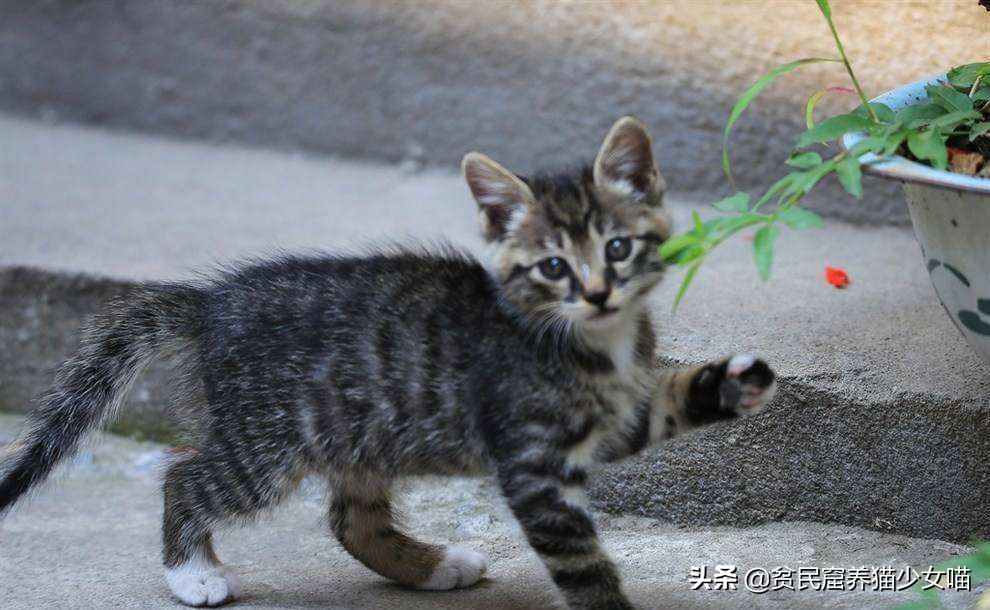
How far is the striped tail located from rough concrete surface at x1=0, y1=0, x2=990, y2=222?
7.73ft

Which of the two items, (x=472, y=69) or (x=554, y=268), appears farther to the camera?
(x=472, y=69)

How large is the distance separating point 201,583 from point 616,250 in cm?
135

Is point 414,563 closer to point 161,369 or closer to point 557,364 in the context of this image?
point 557,364

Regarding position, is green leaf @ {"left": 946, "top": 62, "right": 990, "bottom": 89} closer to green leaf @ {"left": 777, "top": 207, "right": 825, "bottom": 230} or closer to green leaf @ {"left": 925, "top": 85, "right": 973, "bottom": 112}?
green leaf @ {"left": 925, "top": 85, "right": 973, "bottom": 112}

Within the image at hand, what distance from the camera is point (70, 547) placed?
386cm

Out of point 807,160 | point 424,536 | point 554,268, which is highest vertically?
point 807,160

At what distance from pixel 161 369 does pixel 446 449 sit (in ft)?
5.77

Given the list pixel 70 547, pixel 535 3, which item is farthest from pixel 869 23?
pixel 70 547

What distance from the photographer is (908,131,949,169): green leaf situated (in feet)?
9.36

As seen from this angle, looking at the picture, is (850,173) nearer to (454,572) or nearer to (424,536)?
(454,572)

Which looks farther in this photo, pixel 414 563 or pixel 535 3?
pixel 535 3

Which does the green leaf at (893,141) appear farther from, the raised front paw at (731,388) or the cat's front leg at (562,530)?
the cat's front leg at (562,530)

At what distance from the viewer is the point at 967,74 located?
3.26 m

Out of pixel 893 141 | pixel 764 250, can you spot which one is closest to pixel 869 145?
pixel 893 141
